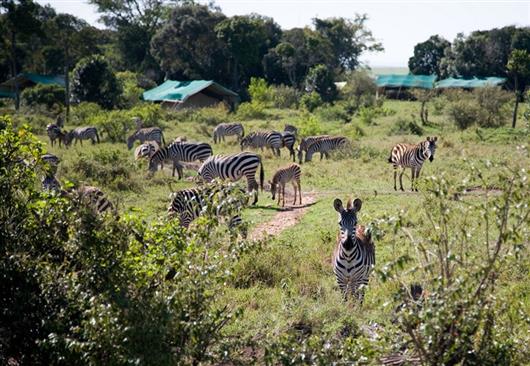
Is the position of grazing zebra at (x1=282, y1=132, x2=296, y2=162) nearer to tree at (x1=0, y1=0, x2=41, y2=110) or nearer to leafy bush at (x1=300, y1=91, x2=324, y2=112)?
leafy bush at (x1=300, y1=91, x2=324, y2=112)

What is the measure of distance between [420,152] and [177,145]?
7.36m

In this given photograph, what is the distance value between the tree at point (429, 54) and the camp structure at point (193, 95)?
25832mm

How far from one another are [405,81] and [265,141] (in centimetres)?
3587

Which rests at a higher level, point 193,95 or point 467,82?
point 467,82

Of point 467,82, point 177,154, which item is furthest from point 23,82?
point 467,82

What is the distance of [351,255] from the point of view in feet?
24.6

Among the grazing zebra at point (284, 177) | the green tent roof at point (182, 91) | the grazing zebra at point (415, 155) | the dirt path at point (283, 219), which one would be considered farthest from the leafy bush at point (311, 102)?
the grazing zebra at point (284, 177)

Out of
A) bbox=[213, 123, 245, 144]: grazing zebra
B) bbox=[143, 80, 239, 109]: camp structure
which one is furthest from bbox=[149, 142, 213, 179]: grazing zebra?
bbox=[143, 80, 239, 109]: camp structure

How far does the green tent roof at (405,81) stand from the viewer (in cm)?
5578

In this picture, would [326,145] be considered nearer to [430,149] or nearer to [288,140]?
[288,140]

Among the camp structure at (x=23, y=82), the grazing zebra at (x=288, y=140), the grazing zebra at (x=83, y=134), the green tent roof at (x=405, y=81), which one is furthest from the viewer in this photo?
the green tent roof at (x=405, y=81)

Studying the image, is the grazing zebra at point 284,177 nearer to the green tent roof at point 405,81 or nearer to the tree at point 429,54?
the green tent roof at point 405,81

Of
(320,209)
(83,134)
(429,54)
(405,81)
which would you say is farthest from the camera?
(429,54)

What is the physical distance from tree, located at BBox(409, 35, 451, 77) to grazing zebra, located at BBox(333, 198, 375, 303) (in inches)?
2292
